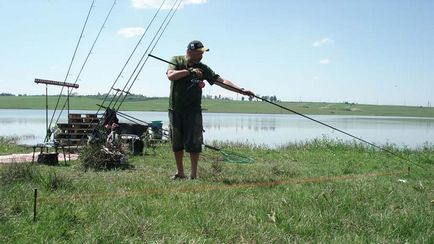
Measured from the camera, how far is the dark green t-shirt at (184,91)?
672cm

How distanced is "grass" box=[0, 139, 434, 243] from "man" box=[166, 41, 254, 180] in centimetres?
43

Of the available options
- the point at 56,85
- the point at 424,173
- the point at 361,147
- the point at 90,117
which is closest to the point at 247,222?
the point at 424,173

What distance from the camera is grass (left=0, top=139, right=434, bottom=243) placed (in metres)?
3.63

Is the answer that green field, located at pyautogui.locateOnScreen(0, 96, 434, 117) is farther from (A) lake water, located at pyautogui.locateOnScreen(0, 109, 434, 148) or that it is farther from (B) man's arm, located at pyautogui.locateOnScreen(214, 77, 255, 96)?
(B) man's arm, located at pyautogui.locateOnScreen(214, 77, 255, 96)

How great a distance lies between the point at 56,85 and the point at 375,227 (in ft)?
30.3

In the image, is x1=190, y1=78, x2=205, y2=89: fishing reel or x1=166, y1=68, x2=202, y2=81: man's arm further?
x1=190, y1=78, x2=205, y2=89: fishing reel

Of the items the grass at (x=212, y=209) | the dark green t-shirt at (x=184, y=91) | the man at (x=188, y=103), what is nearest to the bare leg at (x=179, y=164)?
the man at (x=188, y=103)

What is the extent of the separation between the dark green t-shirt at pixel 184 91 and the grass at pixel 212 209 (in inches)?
40.7

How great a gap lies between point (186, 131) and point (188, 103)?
0.41m

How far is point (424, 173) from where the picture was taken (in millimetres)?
7809

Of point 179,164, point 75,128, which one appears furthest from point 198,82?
point 75,128

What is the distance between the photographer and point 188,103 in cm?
677

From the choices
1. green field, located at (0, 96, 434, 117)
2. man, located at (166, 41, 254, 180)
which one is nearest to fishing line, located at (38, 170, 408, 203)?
man, located at (166, 41, 254, 180)

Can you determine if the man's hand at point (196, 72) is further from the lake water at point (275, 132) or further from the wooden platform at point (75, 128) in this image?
the lake water at point (275, 132)
